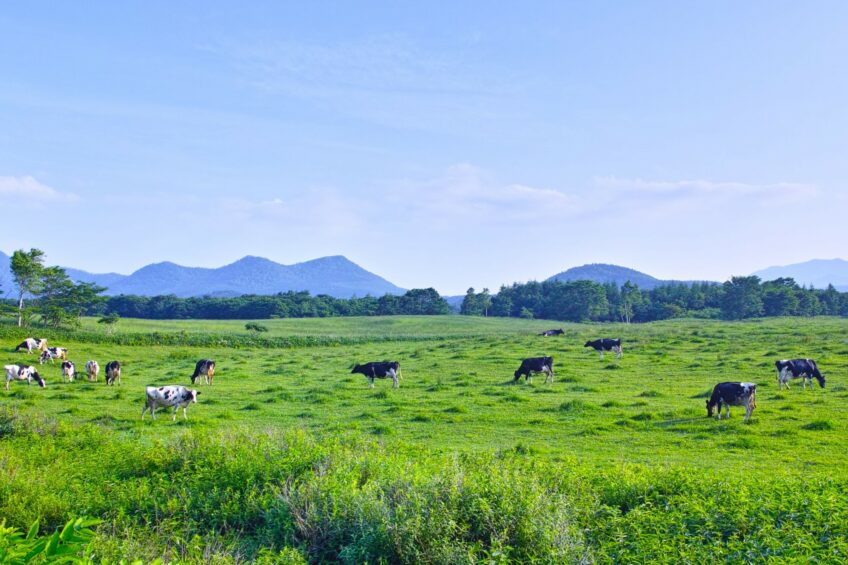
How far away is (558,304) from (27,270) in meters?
98.4

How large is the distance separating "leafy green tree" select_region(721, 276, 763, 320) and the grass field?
73.8m

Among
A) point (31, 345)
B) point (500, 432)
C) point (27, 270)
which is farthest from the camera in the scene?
point (27, 270)

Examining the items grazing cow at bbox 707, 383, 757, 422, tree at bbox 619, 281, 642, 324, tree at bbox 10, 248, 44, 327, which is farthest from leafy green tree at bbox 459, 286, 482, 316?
grazing cow at bbox 707, 383, 757, 422

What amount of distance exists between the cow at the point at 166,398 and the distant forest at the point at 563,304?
101726 millimetres

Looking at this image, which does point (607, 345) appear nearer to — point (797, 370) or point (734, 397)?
point (797, 370)

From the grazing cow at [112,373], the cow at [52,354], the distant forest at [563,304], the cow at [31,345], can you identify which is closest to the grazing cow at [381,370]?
the grazing cow at [112,373]

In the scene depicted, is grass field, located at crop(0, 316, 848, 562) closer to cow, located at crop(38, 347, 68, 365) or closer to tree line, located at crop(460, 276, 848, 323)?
cow, located at crop(38, 347, 68, 365)

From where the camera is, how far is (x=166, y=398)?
66.4 feet

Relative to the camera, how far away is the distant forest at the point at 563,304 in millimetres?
113625

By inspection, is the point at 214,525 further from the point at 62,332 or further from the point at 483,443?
the point at 62,332

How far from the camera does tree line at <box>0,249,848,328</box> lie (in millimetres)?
113562

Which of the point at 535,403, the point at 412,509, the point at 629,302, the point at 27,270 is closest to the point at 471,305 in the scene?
the point at 629,302

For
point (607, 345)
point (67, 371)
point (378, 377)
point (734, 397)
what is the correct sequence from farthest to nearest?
point (607, 345), point (378, 377), point (67, 371), point (734, 397)

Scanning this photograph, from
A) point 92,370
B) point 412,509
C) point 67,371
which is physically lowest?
point 67,371
